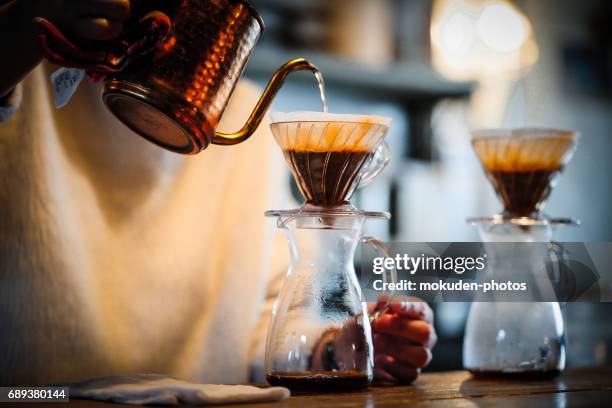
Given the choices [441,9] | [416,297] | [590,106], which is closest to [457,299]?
[416,297]

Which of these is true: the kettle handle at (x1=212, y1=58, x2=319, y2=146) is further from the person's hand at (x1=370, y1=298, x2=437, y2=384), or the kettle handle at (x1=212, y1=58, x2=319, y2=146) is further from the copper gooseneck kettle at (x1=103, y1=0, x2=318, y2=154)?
the person's hand at (x1=370, y1=298, x2=437, y2=384)

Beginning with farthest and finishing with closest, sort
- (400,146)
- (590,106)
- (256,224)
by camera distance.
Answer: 1. (590,106)
2. (400,146)
3. (256,224)

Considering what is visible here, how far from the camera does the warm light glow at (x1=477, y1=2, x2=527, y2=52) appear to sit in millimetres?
2824

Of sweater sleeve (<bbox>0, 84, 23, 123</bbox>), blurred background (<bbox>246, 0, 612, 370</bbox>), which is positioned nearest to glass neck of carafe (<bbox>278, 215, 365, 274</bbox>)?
sweater sleeve (<bbox>0, 84, 23, 123</bbox>)

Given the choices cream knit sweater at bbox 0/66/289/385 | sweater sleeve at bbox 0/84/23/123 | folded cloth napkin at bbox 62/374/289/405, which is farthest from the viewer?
cream knit sweater at bbox 0/66/289/385

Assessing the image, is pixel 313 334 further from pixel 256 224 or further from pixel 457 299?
pixel 256 224

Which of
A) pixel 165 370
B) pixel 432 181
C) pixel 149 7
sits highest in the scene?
pixel 432 181

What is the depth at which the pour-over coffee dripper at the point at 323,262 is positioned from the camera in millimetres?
846

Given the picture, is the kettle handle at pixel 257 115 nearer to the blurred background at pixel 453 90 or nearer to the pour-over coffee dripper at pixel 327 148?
the pour-over coffee dripper at pixel 327 148

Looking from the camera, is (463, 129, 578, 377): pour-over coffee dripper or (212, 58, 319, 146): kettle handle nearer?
(212, 58, 319, 146): kettle handle

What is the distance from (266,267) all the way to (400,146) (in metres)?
1.98

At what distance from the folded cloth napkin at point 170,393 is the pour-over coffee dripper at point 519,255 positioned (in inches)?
14.5

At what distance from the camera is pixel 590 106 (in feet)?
14.1

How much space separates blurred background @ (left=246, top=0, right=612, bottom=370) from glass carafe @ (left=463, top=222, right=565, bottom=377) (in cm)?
177
